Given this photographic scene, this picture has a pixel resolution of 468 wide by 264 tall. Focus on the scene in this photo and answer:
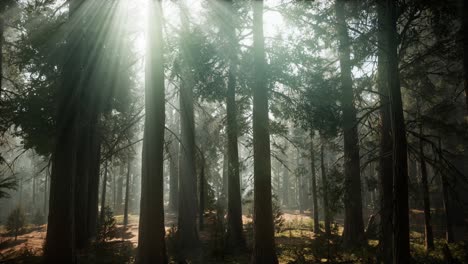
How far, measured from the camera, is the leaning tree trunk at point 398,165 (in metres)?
7.79

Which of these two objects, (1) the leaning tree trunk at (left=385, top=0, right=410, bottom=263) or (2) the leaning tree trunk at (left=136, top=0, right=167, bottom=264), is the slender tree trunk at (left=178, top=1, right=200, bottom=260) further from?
(1) the leaning tree trunk at (left=385, top=0, right=410, bottom=263)

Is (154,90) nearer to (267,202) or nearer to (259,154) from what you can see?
(259,154)

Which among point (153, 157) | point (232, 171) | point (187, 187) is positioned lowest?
point (187, 187)

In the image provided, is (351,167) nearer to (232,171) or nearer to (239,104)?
(232,171)

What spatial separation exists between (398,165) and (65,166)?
9994 mm

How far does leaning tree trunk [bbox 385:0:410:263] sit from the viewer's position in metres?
7.79

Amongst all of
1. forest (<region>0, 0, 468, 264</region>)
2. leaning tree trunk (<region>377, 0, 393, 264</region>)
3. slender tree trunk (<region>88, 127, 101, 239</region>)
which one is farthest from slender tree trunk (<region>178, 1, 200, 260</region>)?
leaning tree trunk (<region>377, 0, 393, 264</region>)

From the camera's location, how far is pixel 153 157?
30.4 ft

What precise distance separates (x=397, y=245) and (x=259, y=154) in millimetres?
4261

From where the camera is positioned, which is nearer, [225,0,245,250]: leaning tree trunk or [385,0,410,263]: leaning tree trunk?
[385,0,410,263]: leaning tree trunk

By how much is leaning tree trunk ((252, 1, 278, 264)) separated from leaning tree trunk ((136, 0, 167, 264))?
2.72 m

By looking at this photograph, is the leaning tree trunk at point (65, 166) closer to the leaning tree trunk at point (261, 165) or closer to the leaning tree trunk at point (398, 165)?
the leaning tree trunk at point (261, 165)

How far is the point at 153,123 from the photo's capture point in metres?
9.46

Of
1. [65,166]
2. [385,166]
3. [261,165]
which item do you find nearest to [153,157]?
[261,165]
